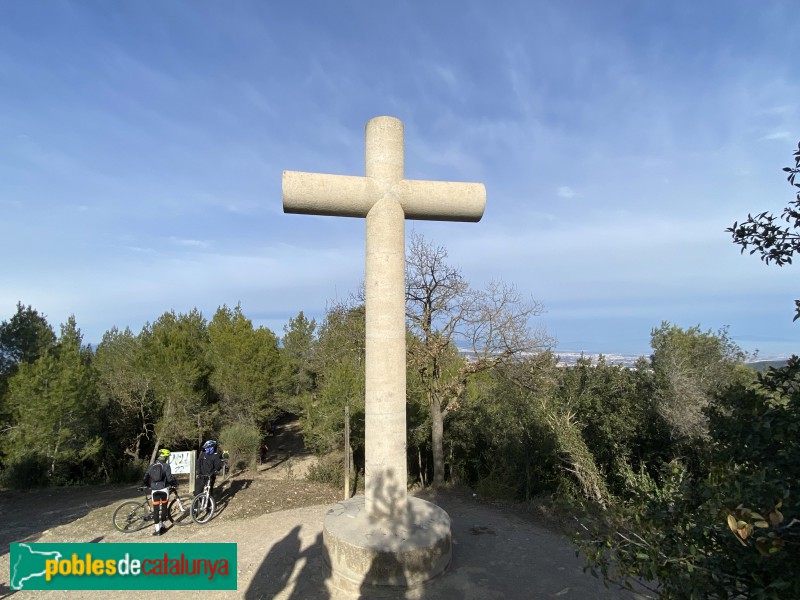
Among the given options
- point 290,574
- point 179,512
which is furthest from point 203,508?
point 290,574

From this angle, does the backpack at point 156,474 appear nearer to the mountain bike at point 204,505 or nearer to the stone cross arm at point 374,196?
the mountain bike at point 204,505

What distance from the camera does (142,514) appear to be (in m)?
9.81

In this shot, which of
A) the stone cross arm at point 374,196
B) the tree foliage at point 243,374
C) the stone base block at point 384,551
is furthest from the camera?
the tree foliage at point 243,374

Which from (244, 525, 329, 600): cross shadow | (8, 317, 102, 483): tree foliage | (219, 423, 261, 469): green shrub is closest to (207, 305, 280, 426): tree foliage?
(219, 423, 261, 469): green shrub

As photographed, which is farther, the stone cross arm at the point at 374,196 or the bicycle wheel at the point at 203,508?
the bicycle wheel at the point at 203,508

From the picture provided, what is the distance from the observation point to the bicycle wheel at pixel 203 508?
9.24m

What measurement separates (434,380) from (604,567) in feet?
32.9

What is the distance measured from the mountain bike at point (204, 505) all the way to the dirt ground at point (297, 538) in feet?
0.76

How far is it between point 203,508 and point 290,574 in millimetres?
4005

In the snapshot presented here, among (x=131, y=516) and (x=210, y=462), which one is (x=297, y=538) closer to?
(x=210, y=462)

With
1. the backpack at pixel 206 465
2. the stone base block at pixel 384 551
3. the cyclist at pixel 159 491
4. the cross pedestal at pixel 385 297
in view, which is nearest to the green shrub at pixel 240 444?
the backpack at pixel 206 465

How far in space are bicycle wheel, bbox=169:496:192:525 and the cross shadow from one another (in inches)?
110

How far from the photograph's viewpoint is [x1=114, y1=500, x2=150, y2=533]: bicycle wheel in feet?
29.0

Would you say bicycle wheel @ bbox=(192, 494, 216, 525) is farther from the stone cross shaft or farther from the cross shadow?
the stone cross shaft
